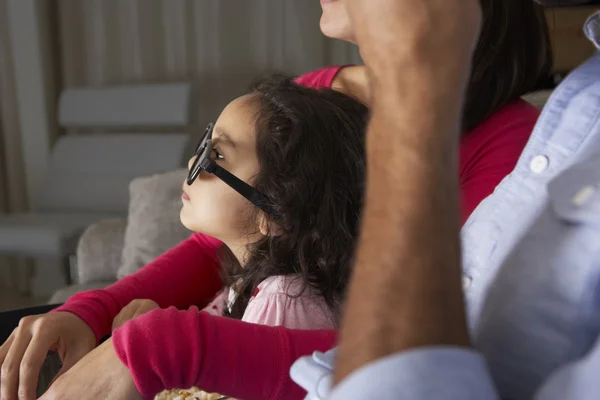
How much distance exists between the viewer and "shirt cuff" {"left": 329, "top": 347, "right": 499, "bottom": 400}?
0.31 metres

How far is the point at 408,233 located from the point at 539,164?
0.65ft

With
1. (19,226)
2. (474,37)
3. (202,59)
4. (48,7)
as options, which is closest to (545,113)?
(474,37)

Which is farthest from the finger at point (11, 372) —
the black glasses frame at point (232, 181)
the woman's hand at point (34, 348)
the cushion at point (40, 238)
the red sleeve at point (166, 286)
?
the cushion at point (40, 238)

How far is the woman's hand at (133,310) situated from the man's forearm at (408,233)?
607 millimetres

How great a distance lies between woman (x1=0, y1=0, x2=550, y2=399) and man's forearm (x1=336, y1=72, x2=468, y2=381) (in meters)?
0.14

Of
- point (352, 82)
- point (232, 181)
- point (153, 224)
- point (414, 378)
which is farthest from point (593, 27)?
point (153, 224)

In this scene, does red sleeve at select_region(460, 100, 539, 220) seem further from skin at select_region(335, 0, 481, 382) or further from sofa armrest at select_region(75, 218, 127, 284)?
sofa armrest at select_region(75, 218, 127, 284)

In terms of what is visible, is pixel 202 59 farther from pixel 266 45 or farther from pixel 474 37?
pixel 474 37

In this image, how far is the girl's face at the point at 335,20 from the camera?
3.01ft

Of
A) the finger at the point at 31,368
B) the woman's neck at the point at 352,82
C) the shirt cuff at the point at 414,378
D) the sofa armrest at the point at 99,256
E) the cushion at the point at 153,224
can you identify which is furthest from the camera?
the sofa armrest at the point at 99,256

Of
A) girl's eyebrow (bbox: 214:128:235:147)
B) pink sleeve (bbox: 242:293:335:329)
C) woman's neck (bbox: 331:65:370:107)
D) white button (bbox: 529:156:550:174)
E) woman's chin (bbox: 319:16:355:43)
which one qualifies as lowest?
pink sleeve (bbox: 242:293:335:329)

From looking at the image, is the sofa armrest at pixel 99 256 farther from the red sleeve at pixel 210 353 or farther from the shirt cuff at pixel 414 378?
the shirt cuff at pixel 414 378

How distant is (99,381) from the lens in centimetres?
65

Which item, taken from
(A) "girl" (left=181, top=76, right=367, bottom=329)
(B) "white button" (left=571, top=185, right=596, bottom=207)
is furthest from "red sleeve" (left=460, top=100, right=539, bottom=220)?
(B) "white button" (left=571, top=185, right=596, bottom=207)
